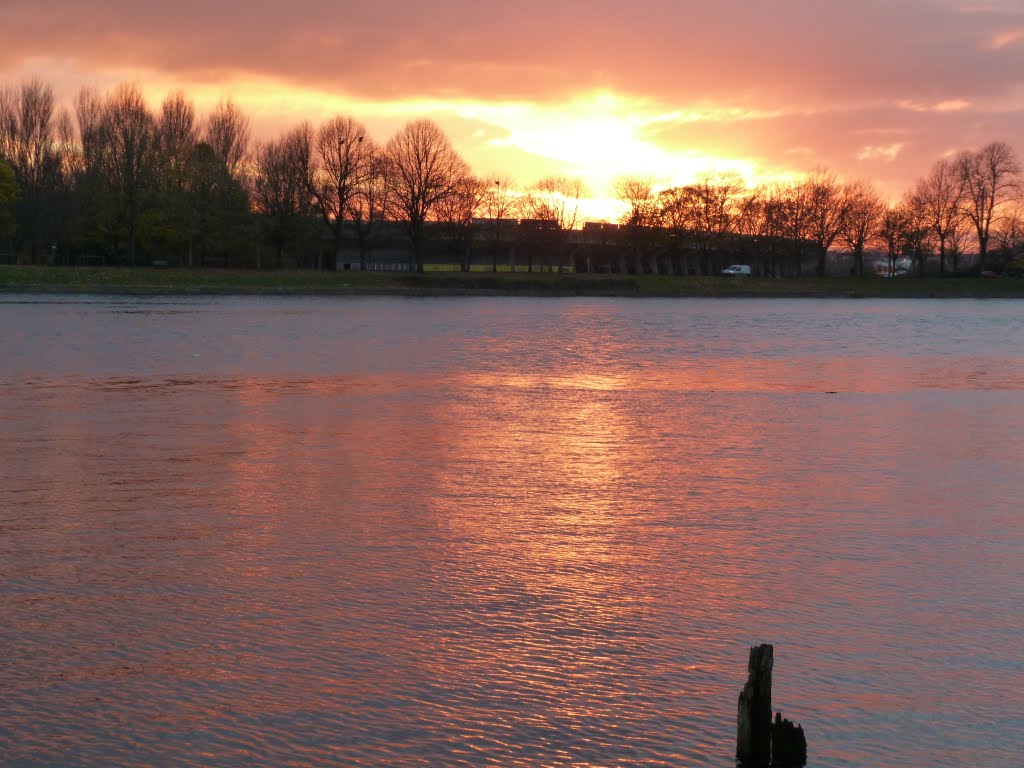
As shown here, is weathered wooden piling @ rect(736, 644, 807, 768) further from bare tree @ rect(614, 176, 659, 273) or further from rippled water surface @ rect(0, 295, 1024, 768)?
bare tree @ rect(614, 176, 659, 273)

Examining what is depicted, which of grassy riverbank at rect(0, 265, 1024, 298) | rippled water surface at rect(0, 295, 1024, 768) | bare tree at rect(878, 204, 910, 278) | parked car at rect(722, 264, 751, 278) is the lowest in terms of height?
rippled water surface at rect(0, 295, 1024, 768)

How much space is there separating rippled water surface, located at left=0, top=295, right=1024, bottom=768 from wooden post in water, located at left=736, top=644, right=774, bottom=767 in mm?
163

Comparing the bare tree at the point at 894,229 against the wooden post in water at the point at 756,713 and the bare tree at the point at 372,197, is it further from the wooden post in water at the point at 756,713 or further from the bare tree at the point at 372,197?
the wooden post in water at the point at 756,713

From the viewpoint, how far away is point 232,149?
313 feet

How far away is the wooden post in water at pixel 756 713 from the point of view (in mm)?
5078

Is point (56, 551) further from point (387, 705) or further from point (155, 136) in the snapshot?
point (155, 136)

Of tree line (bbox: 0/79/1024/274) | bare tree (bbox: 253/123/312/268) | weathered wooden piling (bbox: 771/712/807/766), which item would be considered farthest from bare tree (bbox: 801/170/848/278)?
weathered wooden piling (bbox: 771/712/807/766)

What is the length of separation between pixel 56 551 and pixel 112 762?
152 inches

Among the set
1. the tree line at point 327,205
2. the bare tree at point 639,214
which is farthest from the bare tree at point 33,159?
the bare tree at point 639,214

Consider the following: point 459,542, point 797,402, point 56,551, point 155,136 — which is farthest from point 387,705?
point 155,136

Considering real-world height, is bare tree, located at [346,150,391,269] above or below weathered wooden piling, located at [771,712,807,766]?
above

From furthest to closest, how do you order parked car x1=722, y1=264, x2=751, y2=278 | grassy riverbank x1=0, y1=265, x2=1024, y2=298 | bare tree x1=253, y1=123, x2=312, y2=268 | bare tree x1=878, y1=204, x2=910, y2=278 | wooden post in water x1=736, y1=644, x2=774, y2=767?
parked car x1=722, y1=264, x2=751, y2=278
bare tree x1=878, y1=204, x2=910, y2=278
bare tree x1=253, y1=123, x2=312, y2=268
grassy riverbank x1=0, y1=265, x2=1024, y2=298
wooden post in water x1=736, y1=644, x2=774, y2=767

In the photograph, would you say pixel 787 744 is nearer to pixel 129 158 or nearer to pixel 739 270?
pixel 129 158

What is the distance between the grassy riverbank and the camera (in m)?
73.0
